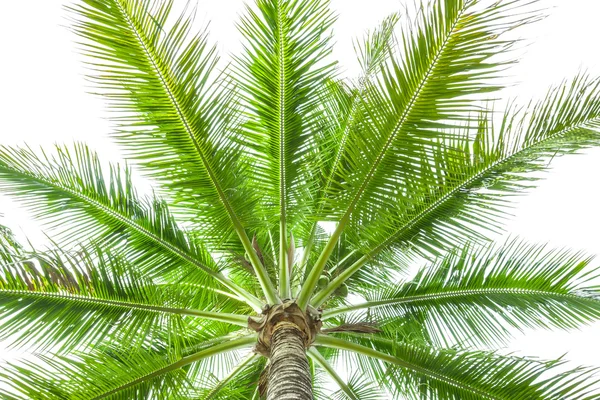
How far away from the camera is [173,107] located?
4.50 metres

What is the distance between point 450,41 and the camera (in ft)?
12.3

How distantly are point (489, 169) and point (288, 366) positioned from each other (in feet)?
7.30

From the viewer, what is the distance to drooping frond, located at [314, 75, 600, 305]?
4.39 meters

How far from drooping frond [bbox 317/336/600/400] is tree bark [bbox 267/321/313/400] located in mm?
621

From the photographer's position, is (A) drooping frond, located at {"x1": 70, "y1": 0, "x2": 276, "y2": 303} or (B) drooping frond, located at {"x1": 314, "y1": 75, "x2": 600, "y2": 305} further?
(B) drooping frond, located at {"x1": 314, "y1": 75, "x2": 600, "y2": 305}

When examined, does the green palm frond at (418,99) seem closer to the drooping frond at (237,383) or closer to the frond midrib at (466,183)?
the frond midrib at (466,183)

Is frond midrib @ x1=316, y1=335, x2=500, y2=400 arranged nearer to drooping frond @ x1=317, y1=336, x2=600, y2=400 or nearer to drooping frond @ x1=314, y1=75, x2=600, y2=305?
drooping frond @ x1=317, y1=336, x2=600, y2=400

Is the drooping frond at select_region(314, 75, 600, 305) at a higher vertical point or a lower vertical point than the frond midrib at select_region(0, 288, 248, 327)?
higher

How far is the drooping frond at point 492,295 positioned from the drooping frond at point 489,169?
33 centimetres

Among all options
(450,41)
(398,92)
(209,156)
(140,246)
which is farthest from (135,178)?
(450,41)

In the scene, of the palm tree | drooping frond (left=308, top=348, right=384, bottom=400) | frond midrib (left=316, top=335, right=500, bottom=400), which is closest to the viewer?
the palm tree

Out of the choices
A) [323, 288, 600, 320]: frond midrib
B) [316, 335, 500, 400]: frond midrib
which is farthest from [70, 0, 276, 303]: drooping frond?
[323, 288, 600, 320]: frond midrib

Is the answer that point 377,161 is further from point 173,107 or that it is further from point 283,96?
point 173,107

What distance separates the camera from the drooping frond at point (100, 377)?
420 cm
